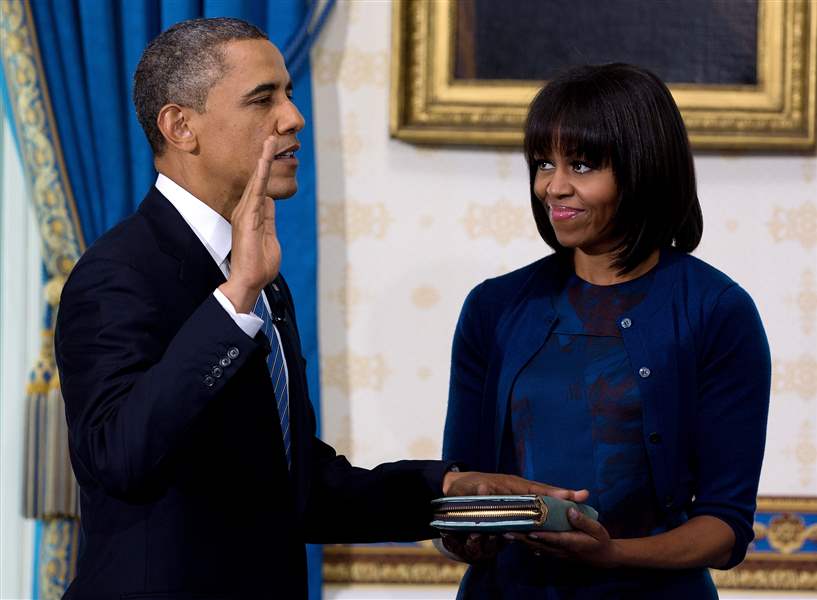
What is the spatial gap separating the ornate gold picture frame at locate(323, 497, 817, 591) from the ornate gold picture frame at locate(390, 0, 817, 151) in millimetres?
1049

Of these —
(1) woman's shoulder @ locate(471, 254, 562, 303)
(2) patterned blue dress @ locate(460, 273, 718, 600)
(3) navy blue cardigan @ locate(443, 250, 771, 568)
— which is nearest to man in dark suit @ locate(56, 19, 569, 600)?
(2) patterned blue dress @ locate(460, 273, 718, 600)

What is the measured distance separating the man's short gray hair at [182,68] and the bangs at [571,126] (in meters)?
0.52

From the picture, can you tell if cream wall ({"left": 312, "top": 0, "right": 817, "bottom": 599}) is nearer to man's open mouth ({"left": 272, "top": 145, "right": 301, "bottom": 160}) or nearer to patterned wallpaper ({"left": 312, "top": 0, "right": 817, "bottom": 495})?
patterned wallpaper ({"left": 312, "top": 0, "right": 817, "bottom": 495})

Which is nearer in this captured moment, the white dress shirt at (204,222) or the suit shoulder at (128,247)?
the suit shoulder at (128,247)

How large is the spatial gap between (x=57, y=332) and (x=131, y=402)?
0.77 ft

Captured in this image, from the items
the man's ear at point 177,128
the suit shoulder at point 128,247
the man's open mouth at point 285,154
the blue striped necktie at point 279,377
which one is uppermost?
the man's ear at point 177,128

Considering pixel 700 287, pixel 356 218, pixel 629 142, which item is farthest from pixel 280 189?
pixel 356 218

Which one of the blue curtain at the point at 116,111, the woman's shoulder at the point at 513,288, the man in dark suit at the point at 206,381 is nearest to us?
the man in dark suit at the point at 206,381

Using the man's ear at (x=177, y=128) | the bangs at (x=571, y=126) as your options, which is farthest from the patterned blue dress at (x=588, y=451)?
the man's ear at (x=177, y=128)

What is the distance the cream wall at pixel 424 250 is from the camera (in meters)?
3.41

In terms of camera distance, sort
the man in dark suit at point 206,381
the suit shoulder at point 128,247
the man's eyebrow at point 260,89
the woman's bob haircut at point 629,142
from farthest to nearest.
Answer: the woman's bob haircut at point 629,142 < the man's eyebrow at point 260,89 < the suit shoulder at point 128,247 < the man in dark suit at point 206,381

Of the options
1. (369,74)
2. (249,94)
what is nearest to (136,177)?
(369,74)

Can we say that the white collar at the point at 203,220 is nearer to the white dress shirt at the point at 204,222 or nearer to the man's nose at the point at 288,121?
the white dress shirt at the point at 204,222

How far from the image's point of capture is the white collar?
181cm
